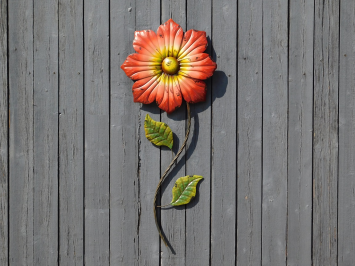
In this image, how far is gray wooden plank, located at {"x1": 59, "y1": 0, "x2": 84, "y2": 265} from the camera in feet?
5.72

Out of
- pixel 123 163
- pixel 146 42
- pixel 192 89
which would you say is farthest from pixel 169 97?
pixel 123 163

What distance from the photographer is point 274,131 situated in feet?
5.75

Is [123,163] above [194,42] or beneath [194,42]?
beneath

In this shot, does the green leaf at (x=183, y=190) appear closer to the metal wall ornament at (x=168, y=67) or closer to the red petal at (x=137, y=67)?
the metal wall ornament at (x=168, y=67)

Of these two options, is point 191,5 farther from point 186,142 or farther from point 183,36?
point 186,142

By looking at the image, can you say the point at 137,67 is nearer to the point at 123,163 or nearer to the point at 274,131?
the point at 123,163

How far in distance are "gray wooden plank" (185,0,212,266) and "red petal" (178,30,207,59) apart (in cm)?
16

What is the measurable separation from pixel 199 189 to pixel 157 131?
316 millimetres

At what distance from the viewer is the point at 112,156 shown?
175 cm

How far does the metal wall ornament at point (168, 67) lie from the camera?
1.68 m

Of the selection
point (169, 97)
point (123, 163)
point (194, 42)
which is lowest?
point (123, 163)
